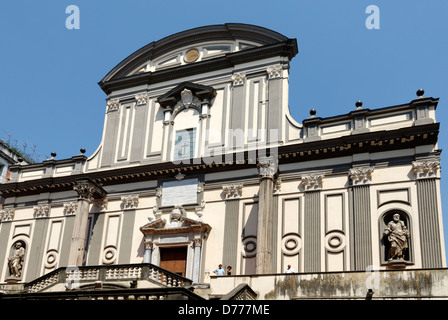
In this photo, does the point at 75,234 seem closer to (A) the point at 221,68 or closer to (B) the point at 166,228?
(B) the point at 166,228

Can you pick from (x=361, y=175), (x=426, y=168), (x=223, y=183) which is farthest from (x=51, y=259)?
(x=426, y=168)

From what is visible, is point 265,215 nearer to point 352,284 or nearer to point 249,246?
point 249,246

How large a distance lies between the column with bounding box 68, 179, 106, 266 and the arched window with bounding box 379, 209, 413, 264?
48.1 feet

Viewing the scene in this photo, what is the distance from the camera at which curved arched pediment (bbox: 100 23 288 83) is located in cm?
2931

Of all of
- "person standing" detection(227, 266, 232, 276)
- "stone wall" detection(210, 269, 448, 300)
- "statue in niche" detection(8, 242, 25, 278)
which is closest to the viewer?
"stone wall" detection(210, 269, 448, 300)

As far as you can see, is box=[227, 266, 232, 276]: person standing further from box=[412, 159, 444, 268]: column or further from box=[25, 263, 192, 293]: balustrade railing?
box=[412, 159, 444, 268]: column

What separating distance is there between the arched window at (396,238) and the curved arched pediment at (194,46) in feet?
36.4

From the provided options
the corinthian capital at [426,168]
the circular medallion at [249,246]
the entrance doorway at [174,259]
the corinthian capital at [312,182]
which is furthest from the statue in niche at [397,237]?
the entrance doorway at [174,259]

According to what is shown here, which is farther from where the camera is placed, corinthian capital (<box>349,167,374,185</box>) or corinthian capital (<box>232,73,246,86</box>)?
corinthian capital (<box>232,73,246,86</box>)

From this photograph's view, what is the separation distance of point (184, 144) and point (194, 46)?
6322 mm

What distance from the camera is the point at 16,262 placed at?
29328 millimetres

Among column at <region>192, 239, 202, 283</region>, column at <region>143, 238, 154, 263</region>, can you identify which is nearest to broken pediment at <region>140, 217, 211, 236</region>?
column at <region>143, 238, 154, 263</region>
